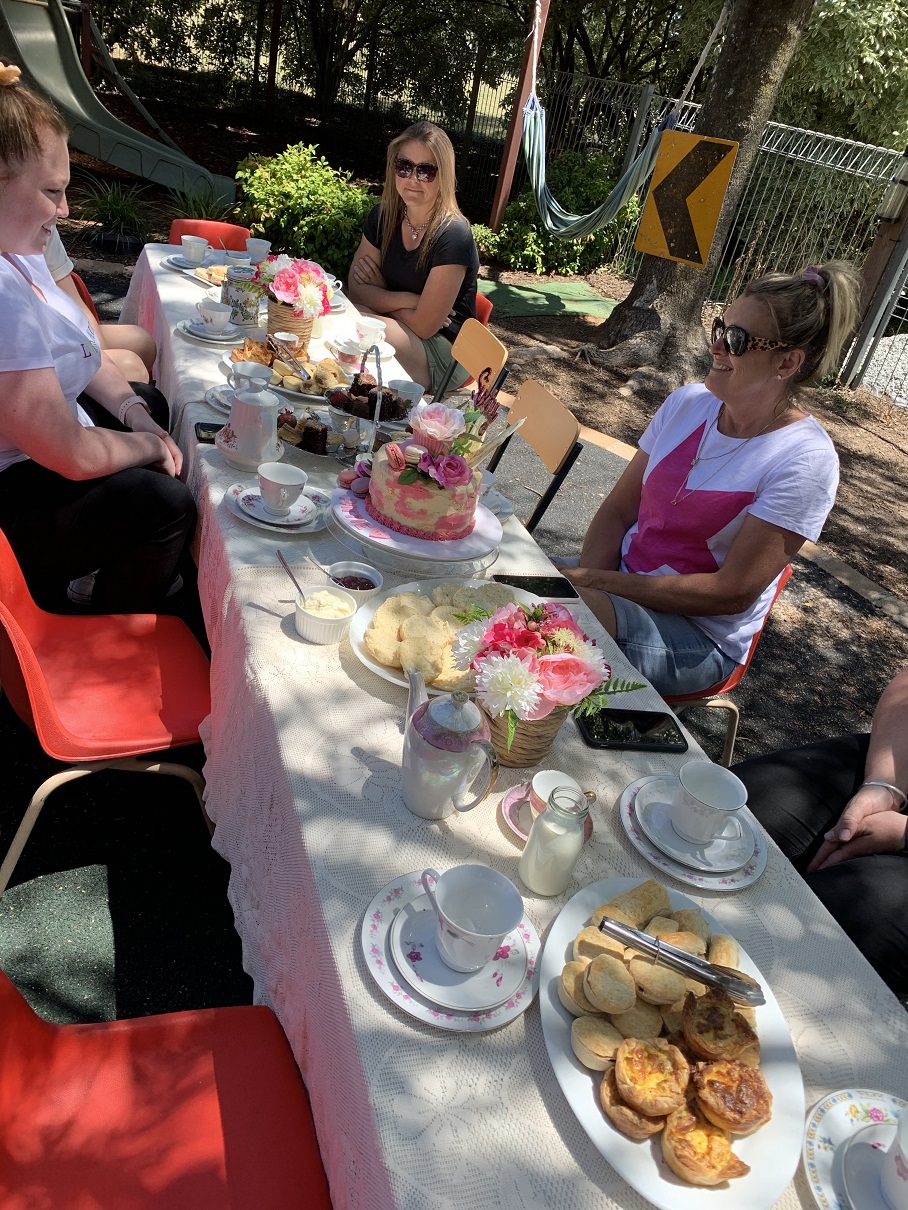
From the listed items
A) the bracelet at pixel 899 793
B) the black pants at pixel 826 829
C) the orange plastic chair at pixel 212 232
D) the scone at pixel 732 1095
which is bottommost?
the black pants at pixel 826 829

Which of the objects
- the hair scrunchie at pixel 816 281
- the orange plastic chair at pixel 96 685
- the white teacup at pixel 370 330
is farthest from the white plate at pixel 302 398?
the hair scrunchie at pixel 816 281

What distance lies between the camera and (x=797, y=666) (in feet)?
13.0

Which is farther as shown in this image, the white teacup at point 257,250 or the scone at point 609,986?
the white teacup at point 257,250

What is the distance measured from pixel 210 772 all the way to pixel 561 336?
664cm

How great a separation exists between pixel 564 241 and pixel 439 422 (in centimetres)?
846

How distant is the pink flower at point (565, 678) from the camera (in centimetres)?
137

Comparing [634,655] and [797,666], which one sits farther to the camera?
[797,666]

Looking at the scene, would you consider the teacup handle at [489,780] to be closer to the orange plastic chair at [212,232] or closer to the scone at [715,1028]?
the scone at [715,1028]

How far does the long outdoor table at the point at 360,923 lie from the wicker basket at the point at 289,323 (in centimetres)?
125

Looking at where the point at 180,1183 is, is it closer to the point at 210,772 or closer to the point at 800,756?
the point at 210,772

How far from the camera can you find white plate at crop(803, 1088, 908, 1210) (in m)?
0.99

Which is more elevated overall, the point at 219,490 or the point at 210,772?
the point at 219,490

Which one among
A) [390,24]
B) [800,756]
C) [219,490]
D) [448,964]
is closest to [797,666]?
[800,756]

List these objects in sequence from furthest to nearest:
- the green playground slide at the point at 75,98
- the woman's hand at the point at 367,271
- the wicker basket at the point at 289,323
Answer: the green playground slide at the point at 75,98
the woman's hand at the point at 367,271
the wicker basket at the point at 289,323
